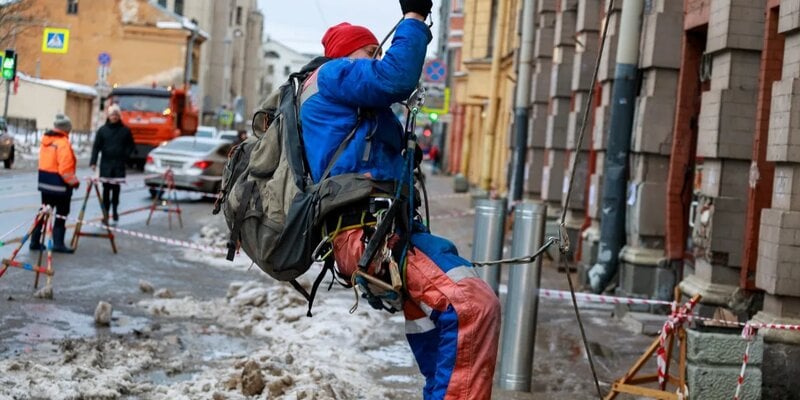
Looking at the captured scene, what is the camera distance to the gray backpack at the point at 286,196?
16.7ft

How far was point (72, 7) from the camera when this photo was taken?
234 feet

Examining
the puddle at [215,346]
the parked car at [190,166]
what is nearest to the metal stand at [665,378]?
the puddle at [215,346]

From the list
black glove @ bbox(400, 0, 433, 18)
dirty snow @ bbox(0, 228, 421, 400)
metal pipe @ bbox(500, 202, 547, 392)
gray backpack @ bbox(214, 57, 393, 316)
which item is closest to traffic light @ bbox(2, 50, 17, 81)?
dirty snow @ bbox(0, 228, 421, 400)

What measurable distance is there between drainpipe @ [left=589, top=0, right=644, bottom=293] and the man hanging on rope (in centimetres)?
908

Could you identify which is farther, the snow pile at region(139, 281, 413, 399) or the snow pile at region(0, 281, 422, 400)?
the snow pile at region(139, 281, 413, 399)

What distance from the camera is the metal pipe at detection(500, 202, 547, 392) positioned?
8.63 meters

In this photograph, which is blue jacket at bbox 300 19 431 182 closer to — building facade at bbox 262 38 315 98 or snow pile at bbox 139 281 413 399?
snow pile at bbox 139 281 413 399

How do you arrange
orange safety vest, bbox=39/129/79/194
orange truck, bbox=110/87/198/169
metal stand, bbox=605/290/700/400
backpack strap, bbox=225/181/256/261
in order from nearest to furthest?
backpack strap, bbox=225/181/256/261 < metal stand, bbox=605/290/700/400 < orange safety vest, bbox=39/129/79/194 < orange truck, bbox=110/87/198/169

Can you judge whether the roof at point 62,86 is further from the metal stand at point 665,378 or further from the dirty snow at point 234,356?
the metal stand at point 665,378

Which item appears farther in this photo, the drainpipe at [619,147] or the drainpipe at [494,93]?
the drainpipe at [494,93]

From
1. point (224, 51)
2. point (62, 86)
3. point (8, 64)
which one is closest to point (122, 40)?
point (62, 86)

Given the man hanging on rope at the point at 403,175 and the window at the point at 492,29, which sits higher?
the window at the point at 492,29

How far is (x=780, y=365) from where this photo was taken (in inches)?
356

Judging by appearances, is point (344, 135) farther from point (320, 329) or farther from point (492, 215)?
point (320, 329)
